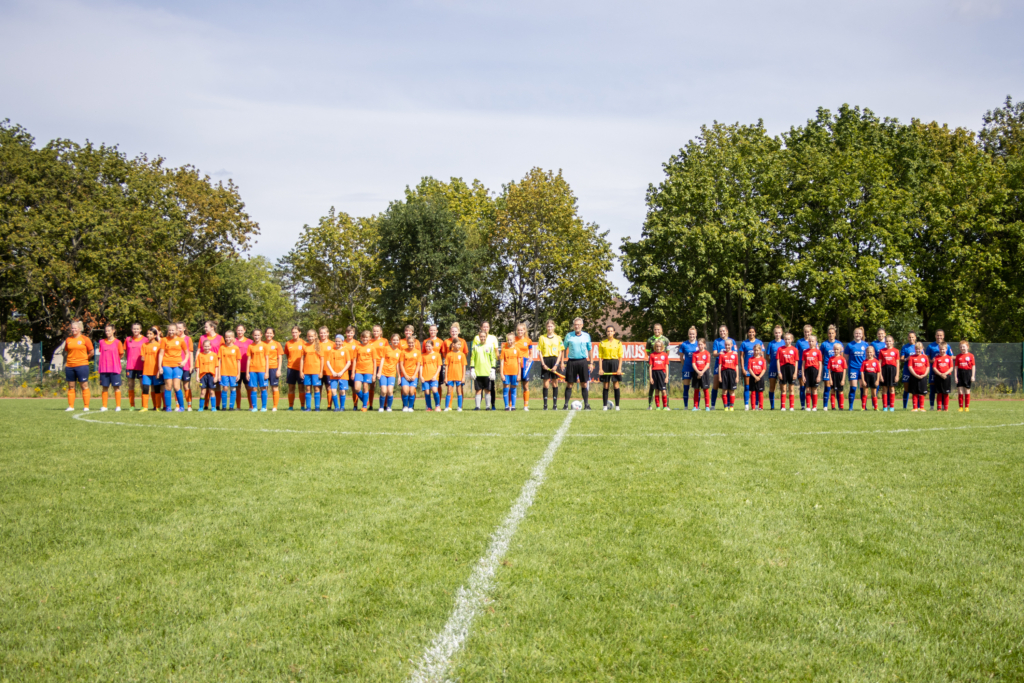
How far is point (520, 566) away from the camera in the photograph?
12.7 ft

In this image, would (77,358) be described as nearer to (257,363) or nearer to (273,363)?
(257,363)

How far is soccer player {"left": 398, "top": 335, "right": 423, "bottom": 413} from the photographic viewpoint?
15289 millimetres

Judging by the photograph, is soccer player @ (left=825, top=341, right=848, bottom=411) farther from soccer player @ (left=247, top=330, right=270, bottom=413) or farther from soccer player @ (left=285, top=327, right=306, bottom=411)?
soccer player @ (left=247, top=330, right=270, bottom=413)

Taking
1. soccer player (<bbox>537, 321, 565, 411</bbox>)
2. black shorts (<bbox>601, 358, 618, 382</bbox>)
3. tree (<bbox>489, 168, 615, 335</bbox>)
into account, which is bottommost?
black shorts (<bbox>601, 358, 618, 382</bbox>)

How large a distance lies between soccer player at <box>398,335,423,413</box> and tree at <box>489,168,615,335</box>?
958 inches

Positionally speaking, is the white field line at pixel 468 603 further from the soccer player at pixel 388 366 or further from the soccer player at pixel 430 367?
the soccer player at pixel 388 366

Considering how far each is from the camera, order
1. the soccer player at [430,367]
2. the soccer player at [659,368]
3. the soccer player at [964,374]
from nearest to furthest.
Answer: the soccer player at [430,367]
the soccer player at [659,368]
the soccer player at [964,374]

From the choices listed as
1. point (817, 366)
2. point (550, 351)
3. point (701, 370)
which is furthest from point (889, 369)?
point (550, 351)

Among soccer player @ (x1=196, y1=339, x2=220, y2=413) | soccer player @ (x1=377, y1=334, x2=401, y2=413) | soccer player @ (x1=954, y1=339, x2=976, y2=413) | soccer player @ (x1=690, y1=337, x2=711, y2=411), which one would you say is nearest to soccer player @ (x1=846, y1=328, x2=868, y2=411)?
soccer player @ (x1=954, y1=339, x2=976, y2=413)

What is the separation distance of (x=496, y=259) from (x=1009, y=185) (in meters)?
24.9

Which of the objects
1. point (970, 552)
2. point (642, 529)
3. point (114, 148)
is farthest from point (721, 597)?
point (114, 148)

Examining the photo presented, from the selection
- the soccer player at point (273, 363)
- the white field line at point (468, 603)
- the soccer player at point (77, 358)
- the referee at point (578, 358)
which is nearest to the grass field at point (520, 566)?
the white field line at point (468, 603)

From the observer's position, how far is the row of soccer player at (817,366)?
16.0 m

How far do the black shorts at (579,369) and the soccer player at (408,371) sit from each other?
125 inches
